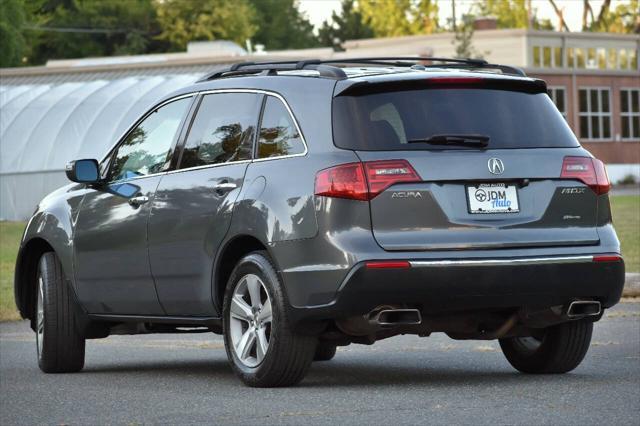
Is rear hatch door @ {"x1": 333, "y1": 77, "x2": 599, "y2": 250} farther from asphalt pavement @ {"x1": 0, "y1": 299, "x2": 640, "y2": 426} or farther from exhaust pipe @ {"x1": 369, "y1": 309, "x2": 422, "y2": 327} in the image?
asphalt pavement @ {"x1": 0, "y1": 299, "x2": 640, "y2": 426}

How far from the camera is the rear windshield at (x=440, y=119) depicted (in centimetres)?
849

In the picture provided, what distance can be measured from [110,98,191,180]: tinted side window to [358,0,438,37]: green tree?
84.7 meters

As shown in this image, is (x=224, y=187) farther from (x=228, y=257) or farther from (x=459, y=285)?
(x=459, y=285)

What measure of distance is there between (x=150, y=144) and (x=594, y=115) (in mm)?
61335

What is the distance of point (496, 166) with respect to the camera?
8477mm

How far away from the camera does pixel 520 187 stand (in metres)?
8.54

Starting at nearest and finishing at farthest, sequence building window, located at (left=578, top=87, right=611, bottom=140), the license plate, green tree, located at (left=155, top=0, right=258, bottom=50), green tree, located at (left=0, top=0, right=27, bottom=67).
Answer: the license plate, green tree, located at (left=0, top=0, right=27, bottom=67), building window, located at (left=578, top=87, right=611, bottom=140), green tree, located at (left=155, top=0, right=258, bottom=50)

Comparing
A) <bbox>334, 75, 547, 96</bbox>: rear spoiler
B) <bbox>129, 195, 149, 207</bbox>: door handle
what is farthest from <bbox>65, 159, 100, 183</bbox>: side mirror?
<bbox>334, 75, 547, 96</bbox>: rear spoiler

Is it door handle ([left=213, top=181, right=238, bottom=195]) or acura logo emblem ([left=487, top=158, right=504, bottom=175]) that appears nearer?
acura logo emblem ([left=487, top=158, right=504, bottom=175])

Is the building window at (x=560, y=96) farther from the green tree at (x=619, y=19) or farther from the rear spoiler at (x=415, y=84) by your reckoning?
the rear spoiler at (x=415, y=84)

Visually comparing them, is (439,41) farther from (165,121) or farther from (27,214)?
(165,121)

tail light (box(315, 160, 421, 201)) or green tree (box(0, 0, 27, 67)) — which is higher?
tail light (box(315, 160, 421, 201))

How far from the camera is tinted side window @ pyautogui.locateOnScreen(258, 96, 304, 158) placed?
875 cm

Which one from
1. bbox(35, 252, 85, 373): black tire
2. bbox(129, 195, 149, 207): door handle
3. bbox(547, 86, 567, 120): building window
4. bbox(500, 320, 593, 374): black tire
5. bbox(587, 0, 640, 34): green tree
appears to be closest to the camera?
bbox(500, 320, 593, 374): black tire
